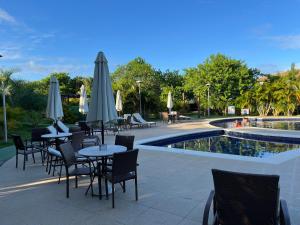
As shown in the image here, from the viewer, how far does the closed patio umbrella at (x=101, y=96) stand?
4383 millimetres

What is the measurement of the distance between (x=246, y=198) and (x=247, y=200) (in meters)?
0.02

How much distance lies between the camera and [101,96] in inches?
174

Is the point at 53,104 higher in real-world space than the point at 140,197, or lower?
higher

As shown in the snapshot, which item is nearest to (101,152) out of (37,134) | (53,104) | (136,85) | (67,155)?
(67,155)

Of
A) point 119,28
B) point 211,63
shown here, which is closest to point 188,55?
point 211,63

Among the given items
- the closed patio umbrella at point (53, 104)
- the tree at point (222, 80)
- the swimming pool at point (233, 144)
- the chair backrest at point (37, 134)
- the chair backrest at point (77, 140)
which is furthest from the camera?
the tree at point (222, 80)

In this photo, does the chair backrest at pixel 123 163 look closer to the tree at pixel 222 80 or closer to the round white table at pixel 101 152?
the round white table at pixel 101 152

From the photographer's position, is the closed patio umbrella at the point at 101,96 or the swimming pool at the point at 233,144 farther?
the swimming pool at the point at 233,144

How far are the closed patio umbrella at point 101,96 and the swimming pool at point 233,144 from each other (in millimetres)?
4157

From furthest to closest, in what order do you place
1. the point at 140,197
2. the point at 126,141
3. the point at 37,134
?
the point at 37,134
the point at 126,141
the point at 140,197

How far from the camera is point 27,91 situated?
1875 centimetres

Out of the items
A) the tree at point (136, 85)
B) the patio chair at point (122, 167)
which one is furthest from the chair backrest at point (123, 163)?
the tree at point (136, 85)

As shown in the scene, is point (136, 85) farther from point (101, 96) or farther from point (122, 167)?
point (122, 167)

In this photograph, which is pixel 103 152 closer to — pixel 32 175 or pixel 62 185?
pixel 62 185
